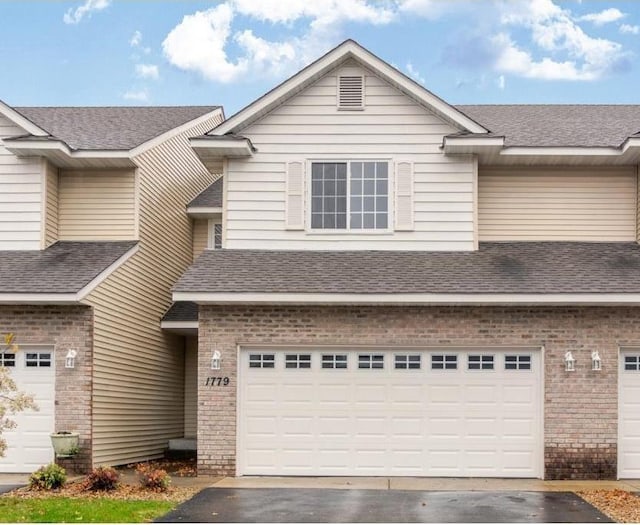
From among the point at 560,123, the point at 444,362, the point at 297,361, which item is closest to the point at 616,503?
the point at 444,362

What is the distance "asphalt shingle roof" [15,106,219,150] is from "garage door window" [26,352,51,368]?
4305 mm

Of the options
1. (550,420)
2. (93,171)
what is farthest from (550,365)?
(93,171)

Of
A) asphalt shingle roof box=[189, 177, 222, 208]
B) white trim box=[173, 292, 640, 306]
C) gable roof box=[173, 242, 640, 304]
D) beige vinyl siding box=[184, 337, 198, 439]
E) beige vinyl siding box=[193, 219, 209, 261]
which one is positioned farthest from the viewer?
beige vinyl siding box=[193, 219, 209, 261]

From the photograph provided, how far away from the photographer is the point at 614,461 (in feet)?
54.2

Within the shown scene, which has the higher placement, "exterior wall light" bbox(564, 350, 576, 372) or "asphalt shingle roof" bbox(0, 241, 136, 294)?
"asphalt shingle roof" bbox(0, 241, 136, 294)

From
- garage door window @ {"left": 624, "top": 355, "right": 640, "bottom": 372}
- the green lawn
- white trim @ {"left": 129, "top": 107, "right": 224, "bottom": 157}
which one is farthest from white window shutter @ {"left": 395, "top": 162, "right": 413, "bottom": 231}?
the green lawn

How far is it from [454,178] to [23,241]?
8579mm

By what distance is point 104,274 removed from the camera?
17.9m

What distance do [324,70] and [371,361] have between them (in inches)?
226

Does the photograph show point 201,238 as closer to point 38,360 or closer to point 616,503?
point 38,360

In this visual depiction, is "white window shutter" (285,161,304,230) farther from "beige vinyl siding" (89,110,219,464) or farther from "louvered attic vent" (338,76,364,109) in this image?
"beige vinyl siding" (89,110,219,464)

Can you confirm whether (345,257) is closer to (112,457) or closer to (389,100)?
(389,100)

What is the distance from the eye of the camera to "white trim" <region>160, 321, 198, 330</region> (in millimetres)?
21031

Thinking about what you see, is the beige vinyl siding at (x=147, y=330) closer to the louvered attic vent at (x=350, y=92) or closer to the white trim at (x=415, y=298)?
the white trim at (x=415, y=298)
